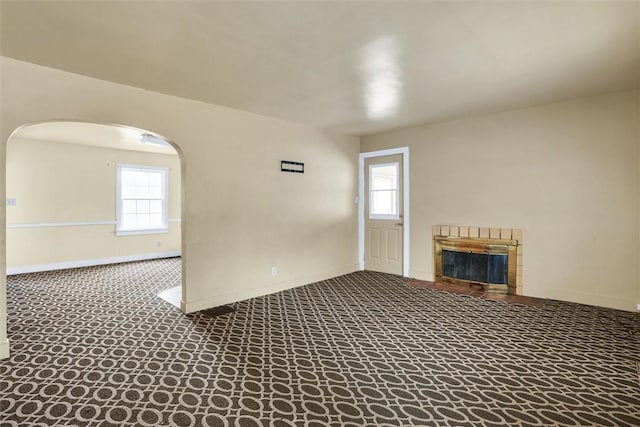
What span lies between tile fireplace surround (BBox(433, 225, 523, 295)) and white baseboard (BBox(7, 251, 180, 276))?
6.34 metres

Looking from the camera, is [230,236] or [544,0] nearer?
[544,0]

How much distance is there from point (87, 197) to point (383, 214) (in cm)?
612

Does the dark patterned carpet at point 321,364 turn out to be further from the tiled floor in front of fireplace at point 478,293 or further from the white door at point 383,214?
the white door at point 383,214

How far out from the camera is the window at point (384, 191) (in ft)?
19.2

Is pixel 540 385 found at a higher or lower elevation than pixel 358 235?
lower

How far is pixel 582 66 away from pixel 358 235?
4.11 m

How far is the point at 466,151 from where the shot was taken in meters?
4.97

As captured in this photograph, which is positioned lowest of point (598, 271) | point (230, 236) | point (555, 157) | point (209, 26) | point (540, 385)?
point (540, 385)

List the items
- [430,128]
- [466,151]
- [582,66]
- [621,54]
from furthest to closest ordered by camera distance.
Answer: [430,128] → [466,151] → [582,66] → [621,54]

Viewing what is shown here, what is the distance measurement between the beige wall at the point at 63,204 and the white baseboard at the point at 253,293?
4.26 meters

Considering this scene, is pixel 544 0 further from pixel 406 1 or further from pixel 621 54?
pixel 621 54

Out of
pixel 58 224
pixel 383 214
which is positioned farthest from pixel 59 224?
pixel 383 214

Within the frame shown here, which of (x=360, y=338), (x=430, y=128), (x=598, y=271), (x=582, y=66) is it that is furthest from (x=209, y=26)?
(x=598, y=271)

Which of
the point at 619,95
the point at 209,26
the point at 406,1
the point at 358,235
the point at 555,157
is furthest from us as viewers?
the point at 358,235
